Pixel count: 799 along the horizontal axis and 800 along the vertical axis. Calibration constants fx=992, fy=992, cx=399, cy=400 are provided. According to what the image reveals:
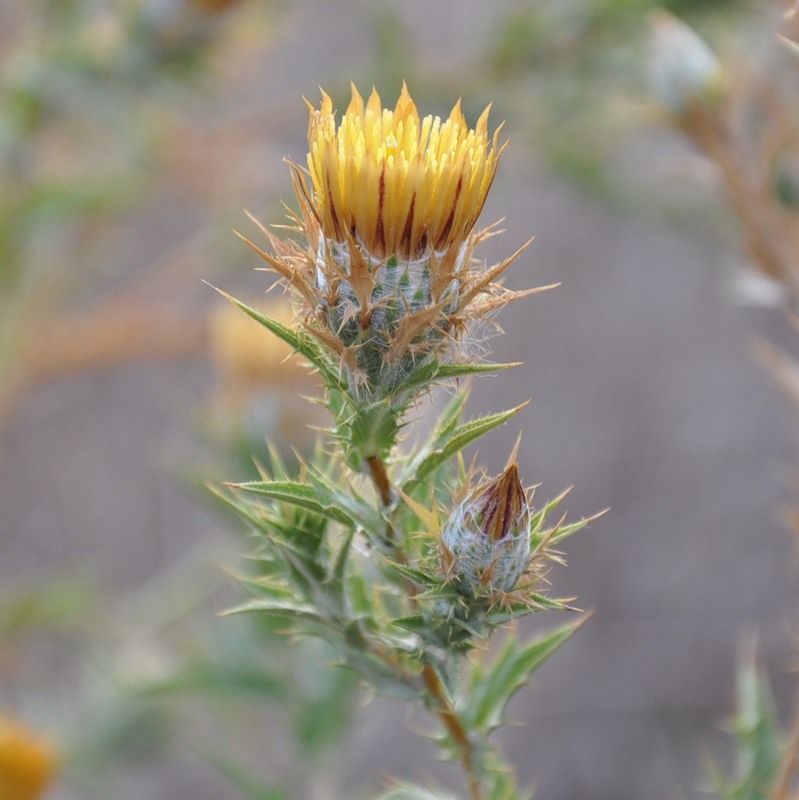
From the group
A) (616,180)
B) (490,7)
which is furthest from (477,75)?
(490,7)

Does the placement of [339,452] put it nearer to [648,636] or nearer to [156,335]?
[156,335]

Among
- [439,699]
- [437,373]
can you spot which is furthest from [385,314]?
[439,699]

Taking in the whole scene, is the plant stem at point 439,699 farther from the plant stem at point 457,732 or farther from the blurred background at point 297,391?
the blurred background at point 297,391

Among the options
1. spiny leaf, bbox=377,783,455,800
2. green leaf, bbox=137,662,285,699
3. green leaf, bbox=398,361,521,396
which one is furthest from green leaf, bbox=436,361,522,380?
green leaf, bbox=137,662,285,699

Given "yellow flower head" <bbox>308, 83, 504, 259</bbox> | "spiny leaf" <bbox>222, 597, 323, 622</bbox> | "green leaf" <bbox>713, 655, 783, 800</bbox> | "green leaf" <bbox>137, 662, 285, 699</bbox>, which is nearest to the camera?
"yellow flower head" <bbox>308, 83, 504, 259</bbox>

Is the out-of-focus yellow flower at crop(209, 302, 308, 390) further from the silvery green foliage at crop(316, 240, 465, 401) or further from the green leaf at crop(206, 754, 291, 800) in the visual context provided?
the silvery green foliage at crop(316, 240, 465, 401)

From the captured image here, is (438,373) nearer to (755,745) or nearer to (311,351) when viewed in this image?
(311,351)
